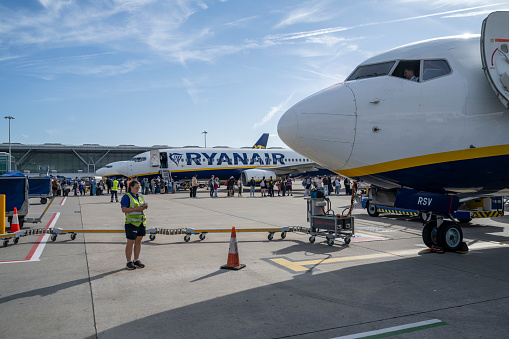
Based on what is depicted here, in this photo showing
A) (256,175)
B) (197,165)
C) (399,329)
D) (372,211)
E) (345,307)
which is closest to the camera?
(399,329)

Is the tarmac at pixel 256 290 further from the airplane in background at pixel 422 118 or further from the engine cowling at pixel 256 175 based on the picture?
the engine cowling at pixel 256 175

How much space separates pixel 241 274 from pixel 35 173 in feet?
319

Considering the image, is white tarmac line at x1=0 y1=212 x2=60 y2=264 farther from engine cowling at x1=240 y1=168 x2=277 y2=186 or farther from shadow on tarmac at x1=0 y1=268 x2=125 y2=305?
engine cowling at x1=240 y1=168 x2=277 y2=186

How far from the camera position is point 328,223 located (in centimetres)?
954

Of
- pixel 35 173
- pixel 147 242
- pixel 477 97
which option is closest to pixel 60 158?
pixel 35 173

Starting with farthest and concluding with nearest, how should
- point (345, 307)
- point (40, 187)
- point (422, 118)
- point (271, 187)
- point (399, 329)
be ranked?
point (271, 187) < point (40, 187) < point (422, 118) < point (345, 307) < point (399, 329)

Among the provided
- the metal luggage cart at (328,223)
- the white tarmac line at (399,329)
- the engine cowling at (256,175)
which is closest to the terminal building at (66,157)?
the engine cowling at (256,175)

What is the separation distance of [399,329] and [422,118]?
11.8ft

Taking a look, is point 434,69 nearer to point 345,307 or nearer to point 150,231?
point 345,307

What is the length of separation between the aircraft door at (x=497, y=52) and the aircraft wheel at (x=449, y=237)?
2.98 m

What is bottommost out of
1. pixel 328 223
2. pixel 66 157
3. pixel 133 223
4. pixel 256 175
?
pixel 328 223

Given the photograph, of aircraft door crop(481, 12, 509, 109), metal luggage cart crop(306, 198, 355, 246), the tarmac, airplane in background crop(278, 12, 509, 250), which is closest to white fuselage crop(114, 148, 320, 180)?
the tarmac

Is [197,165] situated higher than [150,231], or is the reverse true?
[197,165]

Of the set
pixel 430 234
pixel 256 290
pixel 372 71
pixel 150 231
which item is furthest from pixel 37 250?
pixel 430 234
